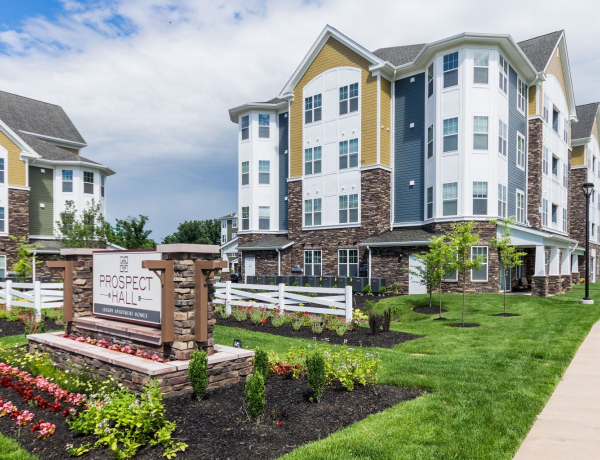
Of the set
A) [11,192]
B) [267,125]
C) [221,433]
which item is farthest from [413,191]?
[11,192]

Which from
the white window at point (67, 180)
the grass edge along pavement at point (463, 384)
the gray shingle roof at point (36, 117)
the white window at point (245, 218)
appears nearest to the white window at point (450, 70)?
the grass edge along pavement at point (463, 384)

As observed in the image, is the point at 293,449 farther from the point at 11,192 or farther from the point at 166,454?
the point at 11,192

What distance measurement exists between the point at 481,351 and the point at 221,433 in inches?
265

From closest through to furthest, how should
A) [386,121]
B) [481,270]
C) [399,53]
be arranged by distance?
[481,270], [386,121], [399,53]

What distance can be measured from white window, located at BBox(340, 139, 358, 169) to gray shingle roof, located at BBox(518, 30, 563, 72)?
477 inches

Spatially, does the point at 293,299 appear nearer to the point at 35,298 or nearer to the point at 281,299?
the point at 281,299

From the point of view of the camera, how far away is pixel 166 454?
4.82 metres

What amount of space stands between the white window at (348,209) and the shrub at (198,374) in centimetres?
2142

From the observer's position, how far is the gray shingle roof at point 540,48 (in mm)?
28344

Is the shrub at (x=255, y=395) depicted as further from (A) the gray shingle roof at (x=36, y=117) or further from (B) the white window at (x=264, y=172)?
(A) the gray shingle roof at (x=36, y=117)

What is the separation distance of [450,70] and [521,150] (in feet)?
23.4

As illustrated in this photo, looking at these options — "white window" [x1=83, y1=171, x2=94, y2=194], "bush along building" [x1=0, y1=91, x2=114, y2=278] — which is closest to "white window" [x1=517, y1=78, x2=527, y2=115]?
"bush along building" [x1=0, y1=91, x2=114, y2=278]

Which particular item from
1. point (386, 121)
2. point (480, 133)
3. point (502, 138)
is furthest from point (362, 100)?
point (502, 138)

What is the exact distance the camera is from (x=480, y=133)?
907 inches
